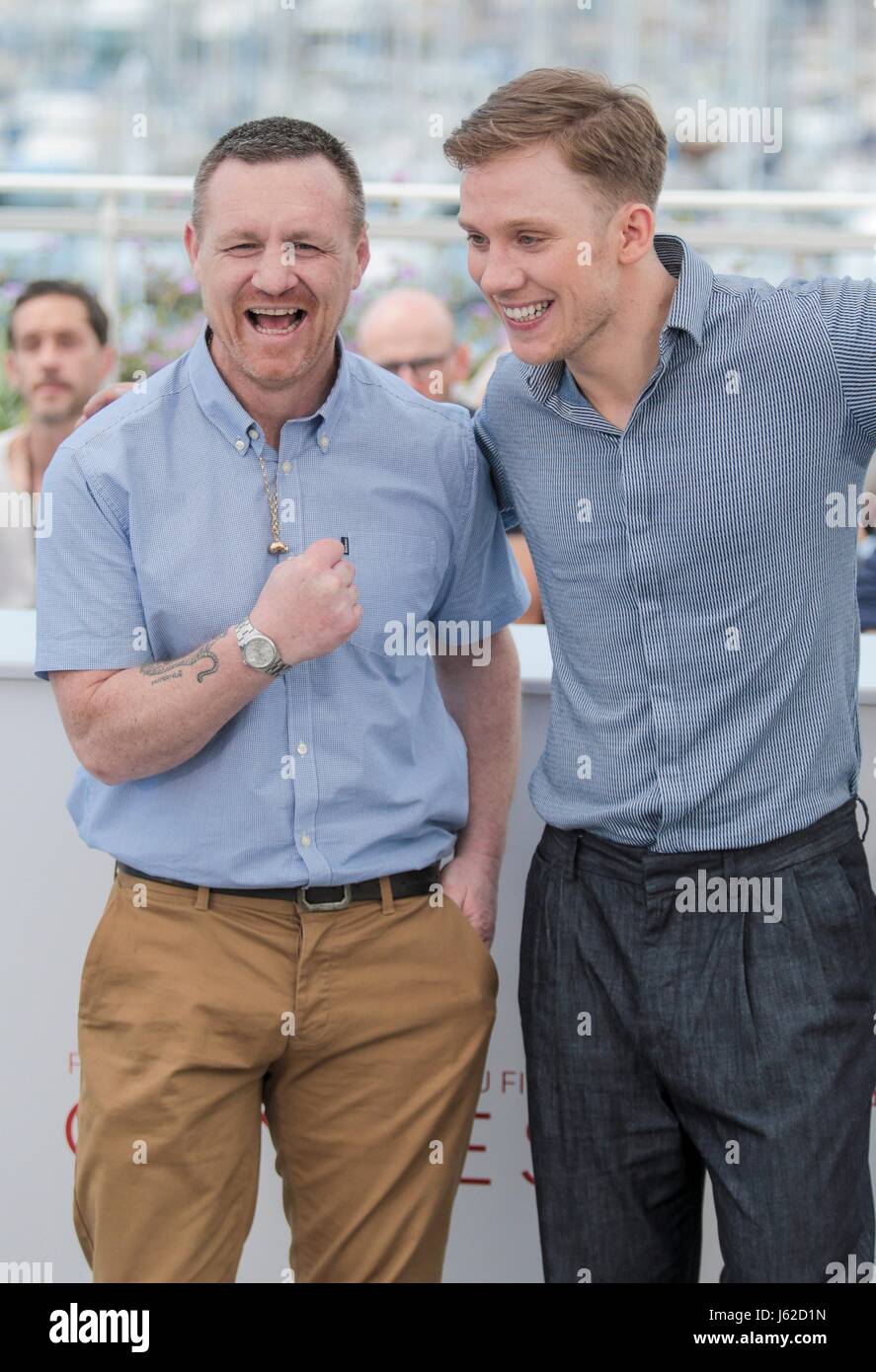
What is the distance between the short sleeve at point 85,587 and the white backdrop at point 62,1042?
0.38 m

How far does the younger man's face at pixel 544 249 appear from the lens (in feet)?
4.97

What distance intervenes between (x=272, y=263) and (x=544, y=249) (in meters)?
0.28

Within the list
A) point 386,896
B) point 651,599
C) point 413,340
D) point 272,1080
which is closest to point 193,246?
point 651,599

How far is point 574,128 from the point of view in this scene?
4.97ft

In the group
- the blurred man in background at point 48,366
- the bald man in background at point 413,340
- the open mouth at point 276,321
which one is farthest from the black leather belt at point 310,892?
the blurred man in background at point 48,366

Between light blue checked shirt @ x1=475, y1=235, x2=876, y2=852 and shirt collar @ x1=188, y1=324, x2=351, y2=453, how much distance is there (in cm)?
24

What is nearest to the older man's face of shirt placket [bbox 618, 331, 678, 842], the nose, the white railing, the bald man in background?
the nose

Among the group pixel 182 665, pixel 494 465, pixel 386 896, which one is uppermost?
pixel 494 465

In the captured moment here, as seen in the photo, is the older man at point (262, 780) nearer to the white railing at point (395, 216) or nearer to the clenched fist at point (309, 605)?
the clenched fist at point (309, 605)

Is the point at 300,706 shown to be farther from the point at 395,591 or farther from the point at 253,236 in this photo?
the point at 253,236

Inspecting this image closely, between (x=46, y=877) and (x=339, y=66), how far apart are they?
6529mm

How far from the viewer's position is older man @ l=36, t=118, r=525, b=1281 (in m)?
1.59
